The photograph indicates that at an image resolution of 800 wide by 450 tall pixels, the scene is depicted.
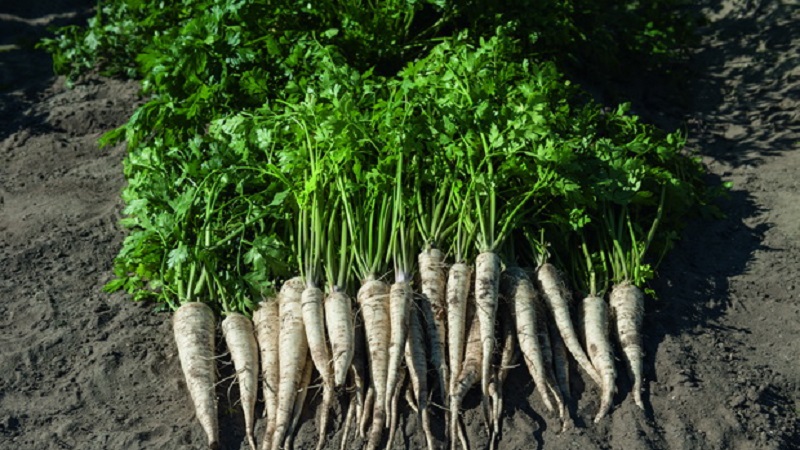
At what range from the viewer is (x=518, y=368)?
4633mm

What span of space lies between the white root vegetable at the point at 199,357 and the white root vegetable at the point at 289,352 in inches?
10.7

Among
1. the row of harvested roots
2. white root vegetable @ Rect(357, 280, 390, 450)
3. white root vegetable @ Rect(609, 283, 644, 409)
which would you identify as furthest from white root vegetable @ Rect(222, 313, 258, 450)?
white root vegetable @ Rect(609, 283, 644, 409)

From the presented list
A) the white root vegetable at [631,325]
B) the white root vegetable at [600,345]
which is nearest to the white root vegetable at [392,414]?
the white root vegetable at [600,345]

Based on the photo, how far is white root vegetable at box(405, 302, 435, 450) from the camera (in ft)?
14.1

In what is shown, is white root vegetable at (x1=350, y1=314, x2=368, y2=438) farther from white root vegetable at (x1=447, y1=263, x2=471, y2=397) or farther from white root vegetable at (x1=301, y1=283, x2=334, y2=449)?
white root vegetable at (x1=447, y1=263, x2=471, y2=397)

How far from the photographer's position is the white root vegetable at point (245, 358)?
14.3 feet

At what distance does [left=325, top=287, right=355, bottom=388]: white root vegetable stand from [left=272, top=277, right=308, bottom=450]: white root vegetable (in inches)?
5.1

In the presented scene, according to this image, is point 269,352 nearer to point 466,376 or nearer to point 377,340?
point 377,340

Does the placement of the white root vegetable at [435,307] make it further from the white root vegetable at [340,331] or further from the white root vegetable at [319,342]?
the white root vegetable at [319,342]

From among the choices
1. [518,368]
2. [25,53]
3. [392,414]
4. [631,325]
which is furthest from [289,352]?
[25,53]

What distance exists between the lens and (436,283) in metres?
4.75

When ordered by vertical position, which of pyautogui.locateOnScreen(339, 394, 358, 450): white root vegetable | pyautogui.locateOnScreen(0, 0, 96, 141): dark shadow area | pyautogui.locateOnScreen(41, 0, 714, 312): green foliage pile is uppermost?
pyautogui.locateOnScreen(0, 0, 96, 141): dark shadow area

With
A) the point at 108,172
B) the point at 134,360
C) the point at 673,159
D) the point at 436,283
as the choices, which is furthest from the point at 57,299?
the point at 673,159

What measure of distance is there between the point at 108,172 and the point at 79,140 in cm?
61
